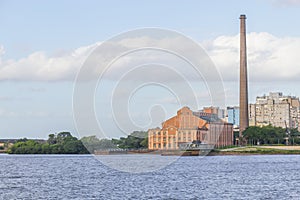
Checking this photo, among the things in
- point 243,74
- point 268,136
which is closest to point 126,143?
point 243,74

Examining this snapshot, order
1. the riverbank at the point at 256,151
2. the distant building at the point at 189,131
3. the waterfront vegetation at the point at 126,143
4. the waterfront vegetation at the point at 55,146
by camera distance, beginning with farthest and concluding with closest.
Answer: the waterfront vegetation at the point at 55,146, the riverbank at the point at 256,151, the waterfront vegetation at the point at 126,143, the distant building at the point at 189,131

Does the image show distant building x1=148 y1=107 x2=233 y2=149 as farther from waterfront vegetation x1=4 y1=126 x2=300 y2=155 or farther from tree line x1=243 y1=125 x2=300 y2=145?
tree line x1=243 y1=125 x2=300 y2=145

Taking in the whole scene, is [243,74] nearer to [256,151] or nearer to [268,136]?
[256,151]

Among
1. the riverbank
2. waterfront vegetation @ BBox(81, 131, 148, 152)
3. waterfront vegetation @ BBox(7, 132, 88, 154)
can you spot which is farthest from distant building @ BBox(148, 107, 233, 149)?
waterfront vegetation @ BBox(7, 132, 88, 154)

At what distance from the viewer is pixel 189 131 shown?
137125mm

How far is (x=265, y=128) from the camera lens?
175875mm

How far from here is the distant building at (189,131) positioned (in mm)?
119438

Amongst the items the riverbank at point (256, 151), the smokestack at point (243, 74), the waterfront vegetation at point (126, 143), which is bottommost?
the riverbank at point (256, 151)

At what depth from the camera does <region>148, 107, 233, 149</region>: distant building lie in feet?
392

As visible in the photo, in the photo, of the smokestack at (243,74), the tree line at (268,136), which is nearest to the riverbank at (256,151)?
the tree line at (268,136)

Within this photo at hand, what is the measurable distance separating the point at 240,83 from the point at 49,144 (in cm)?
5846

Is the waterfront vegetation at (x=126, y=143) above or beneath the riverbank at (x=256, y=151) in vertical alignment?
above

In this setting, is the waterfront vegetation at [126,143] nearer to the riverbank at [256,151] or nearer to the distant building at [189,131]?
the distant building at [189,131]

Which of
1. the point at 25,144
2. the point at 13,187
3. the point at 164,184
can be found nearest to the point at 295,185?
the point at 164,184
